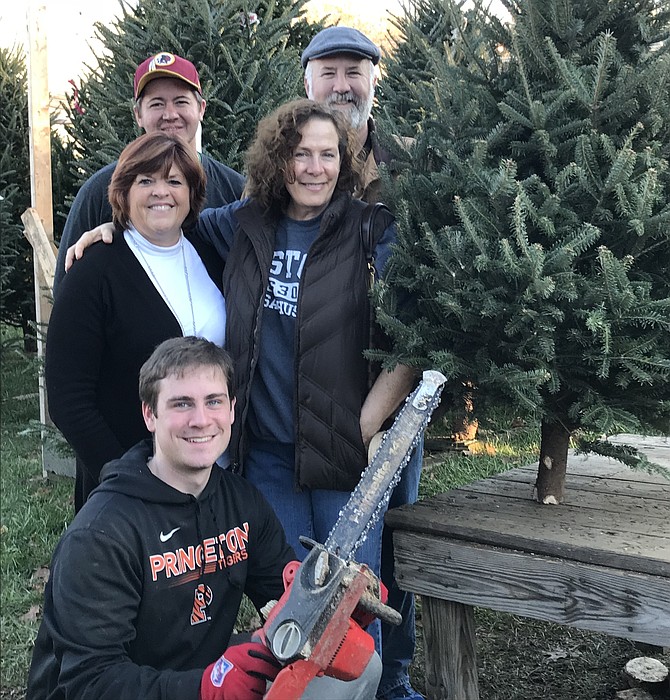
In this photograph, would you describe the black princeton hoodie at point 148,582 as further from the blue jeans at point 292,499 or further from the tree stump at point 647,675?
the tree stump at point 647,675

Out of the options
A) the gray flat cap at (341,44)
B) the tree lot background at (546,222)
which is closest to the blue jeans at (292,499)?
the tree lot background at (546,222)

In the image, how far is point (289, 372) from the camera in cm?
294

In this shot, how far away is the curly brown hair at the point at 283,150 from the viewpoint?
2.97 metres

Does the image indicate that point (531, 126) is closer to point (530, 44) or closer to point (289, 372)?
point (530, 44)

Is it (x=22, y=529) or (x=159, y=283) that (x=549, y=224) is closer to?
(x=159, y=283)

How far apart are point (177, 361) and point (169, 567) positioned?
583 millimetres

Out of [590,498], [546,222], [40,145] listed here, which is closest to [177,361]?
[546,222]

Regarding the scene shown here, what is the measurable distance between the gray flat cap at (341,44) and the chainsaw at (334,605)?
246 cm

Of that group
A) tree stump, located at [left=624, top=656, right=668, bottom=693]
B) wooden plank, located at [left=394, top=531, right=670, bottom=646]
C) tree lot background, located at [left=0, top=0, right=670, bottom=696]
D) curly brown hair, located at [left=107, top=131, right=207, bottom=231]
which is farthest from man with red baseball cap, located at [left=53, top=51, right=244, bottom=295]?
tree stump, located at [left=624, top=656, right=668, bottom=693]

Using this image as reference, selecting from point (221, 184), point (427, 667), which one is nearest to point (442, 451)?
point (221, 184)

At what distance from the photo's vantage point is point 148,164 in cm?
296

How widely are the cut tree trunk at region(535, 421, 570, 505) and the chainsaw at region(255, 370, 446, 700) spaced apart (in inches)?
41.7

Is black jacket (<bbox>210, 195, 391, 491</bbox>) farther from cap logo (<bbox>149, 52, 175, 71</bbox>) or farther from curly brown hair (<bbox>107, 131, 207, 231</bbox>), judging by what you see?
cap logo (<bbox>149, 52, 175, 71</bbox>)

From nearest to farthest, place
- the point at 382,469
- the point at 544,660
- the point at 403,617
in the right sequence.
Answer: the point at 382,469 < the point at 403,617 < the point at 544,660
